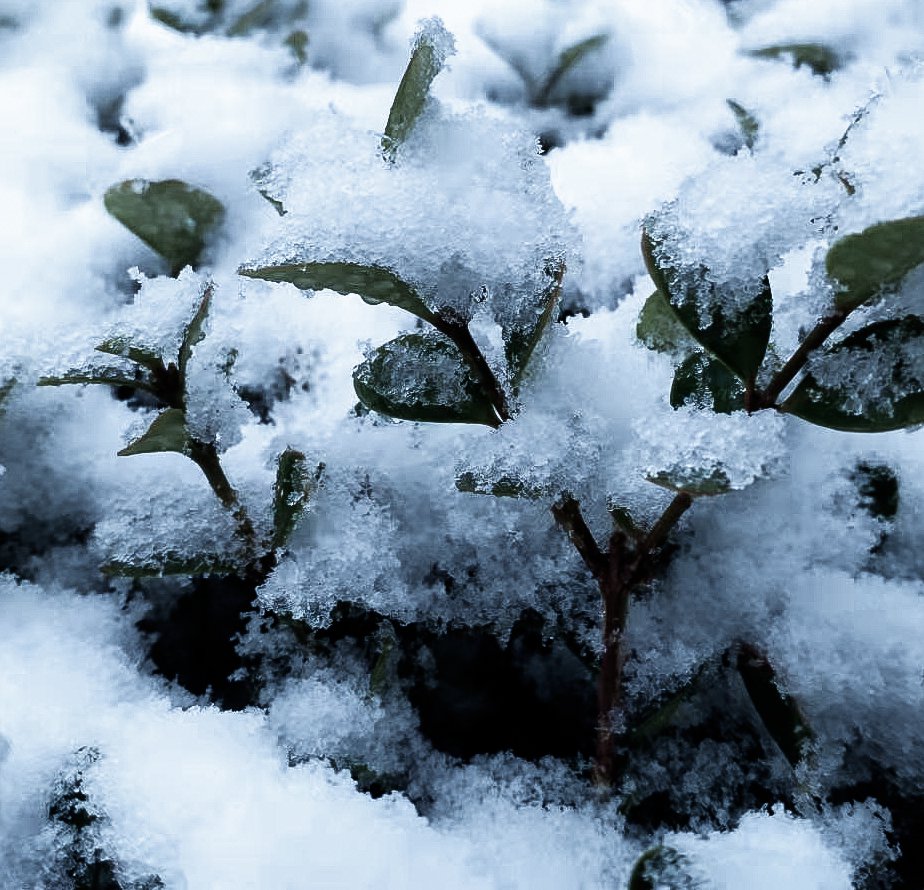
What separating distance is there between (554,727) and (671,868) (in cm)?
Result: 20

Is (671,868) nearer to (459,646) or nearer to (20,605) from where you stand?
(459,646)

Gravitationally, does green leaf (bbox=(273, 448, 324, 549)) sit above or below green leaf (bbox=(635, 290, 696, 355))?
below

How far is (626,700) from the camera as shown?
55 cm

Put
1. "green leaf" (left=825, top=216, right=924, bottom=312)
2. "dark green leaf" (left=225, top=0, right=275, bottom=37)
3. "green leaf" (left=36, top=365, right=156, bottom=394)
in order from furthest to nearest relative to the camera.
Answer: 1. "dark green leaf" (left=225, top=0, right=275, bottom=37)
2. "green leaf" (left=36, top=365, right=156, bottom=394)
3. "green leaf" (left=825, top=216, right=924, bottom=312)

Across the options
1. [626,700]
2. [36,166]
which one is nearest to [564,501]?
[626,700]

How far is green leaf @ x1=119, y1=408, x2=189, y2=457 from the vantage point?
53cm

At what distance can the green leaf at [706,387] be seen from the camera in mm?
464

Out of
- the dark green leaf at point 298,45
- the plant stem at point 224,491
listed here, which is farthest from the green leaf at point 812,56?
the plant stem at point 224,491

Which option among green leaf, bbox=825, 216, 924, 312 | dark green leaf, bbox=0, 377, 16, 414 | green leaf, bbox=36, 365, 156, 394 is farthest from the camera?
dark green leaf, bbox=0, 377, 16, 414

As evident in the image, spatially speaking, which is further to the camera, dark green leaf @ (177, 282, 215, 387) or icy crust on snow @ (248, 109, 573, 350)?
dark green leaf @ (177, 282, 215, 387)

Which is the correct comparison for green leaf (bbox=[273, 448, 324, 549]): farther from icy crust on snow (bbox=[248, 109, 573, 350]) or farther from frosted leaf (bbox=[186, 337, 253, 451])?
icy crust on snow (bbox=[248, 109, 573, 350])

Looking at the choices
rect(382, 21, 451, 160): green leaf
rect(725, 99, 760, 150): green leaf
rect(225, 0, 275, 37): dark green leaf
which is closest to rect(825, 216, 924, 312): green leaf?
rect(382, 21, 451, 160): green leaf

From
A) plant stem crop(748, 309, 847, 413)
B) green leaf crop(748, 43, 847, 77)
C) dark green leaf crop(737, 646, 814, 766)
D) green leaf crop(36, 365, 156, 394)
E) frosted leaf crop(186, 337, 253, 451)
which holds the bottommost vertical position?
dark green leaf crop(737, 646, 814, 766)

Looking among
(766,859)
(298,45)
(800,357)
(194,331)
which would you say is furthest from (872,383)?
(298,45)
